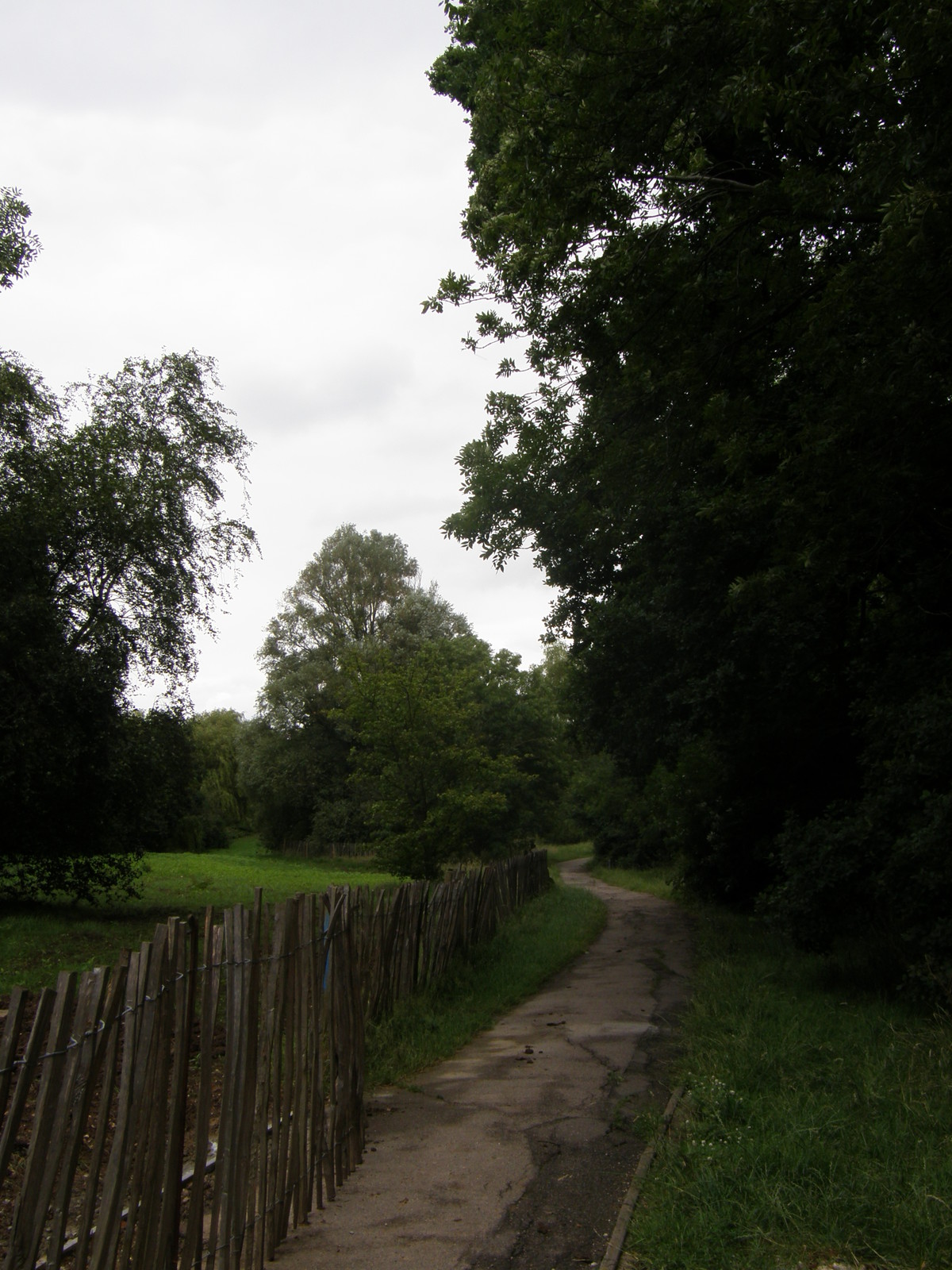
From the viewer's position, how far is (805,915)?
377 inches

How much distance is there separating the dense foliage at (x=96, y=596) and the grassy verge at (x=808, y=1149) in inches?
471

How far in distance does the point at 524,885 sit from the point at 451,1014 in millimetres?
12156

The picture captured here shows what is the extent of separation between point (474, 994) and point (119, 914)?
367 inches

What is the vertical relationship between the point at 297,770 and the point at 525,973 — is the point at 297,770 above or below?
above

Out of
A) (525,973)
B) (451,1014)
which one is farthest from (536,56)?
(525,973)

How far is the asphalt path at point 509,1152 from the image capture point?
4203mm

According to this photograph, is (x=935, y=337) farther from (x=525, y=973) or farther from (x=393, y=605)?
(x=393, y=605)

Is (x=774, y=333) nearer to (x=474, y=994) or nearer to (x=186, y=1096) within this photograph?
(x=474, y=994)

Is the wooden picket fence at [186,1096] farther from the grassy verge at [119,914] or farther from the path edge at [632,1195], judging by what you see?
the grassy verge at [119,914]

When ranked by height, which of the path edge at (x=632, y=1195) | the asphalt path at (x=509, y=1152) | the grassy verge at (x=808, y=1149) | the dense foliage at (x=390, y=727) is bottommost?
the asphalt path at (x=509, y=1152)

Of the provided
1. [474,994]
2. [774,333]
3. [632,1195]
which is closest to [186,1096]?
[632,1195]

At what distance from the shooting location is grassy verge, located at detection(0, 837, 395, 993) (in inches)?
460

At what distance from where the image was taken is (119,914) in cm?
1673

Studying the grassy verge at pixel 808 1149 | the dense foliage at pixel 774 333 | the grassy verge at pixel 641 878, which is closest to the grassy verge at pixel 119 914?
the grassy verge at pixel 808 1149
